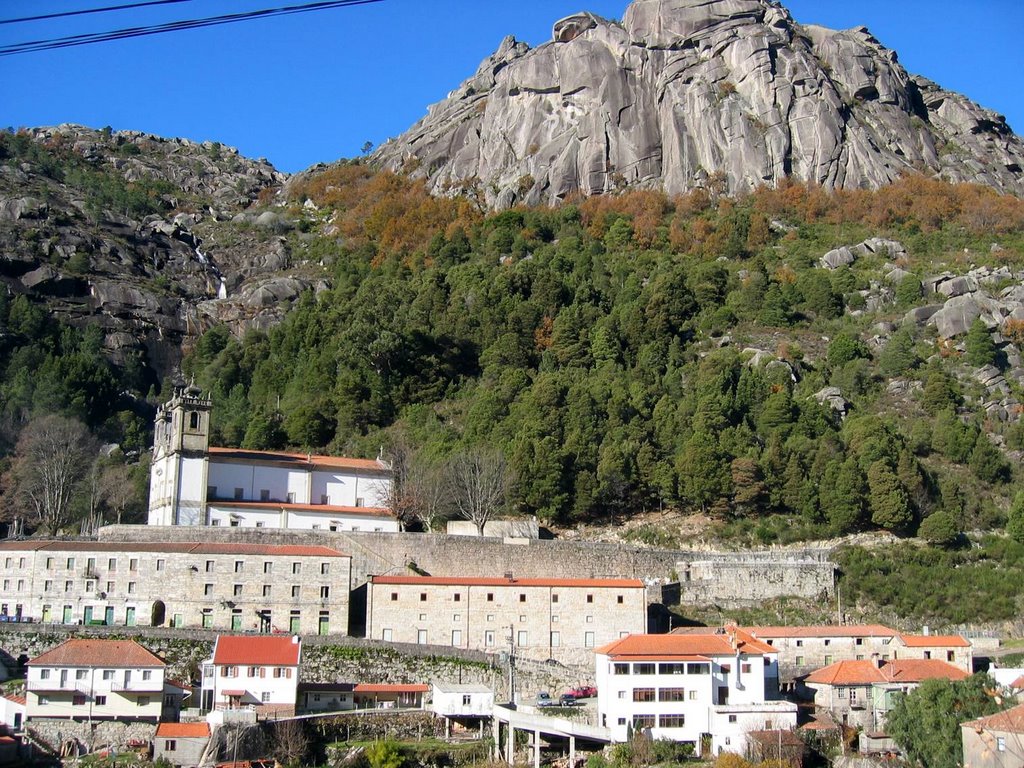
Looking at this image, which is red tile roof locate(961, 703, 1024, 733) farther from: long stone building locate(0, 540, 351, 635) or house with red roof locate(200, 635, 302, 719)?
long stone building locate(0, 540, 351, 635)

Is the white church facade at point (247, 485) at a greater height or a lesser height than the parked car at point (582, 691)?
greater

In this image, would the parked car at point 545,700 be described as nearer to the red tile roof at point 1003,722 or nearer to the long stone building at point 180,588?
the long stone building at point 180,588

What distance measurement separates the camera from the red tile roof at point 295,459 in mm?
55031

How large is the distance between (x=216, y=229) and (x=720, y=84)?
53034mm

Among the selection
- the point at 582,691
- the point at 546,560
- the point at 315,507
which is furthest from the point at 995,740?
the point at 315,507

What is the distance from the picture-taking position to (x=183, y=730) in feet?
123

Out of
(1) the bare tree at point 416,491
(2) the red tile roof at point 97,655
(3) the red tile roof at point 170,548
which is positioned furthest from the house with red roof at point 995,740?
(1) the bare tree at point 416,491

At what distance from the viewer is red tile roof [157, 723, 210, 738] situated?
121 feet

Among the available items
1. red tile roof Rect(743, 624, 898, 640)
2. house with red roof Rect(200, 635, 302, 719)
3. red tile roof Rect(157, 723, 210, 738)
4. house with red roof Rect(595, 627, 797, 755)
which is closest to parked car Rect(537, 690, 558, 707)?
house with red roof Rect(595, 627, 797, 755)

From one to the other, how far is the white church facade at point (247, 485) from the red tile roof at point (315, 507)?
4 cm

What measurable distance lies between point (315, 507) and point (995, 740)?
31.1 meters

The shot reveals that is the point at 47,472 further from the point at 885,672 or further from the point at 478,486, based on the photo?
the point at 885,672

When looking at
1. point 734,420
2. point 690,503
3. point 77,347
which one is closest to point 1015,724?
point 690,503

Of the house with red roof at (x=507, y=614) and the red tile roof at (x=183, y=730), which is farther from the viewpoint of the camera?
the house with red roof at (x=507, y=614)
